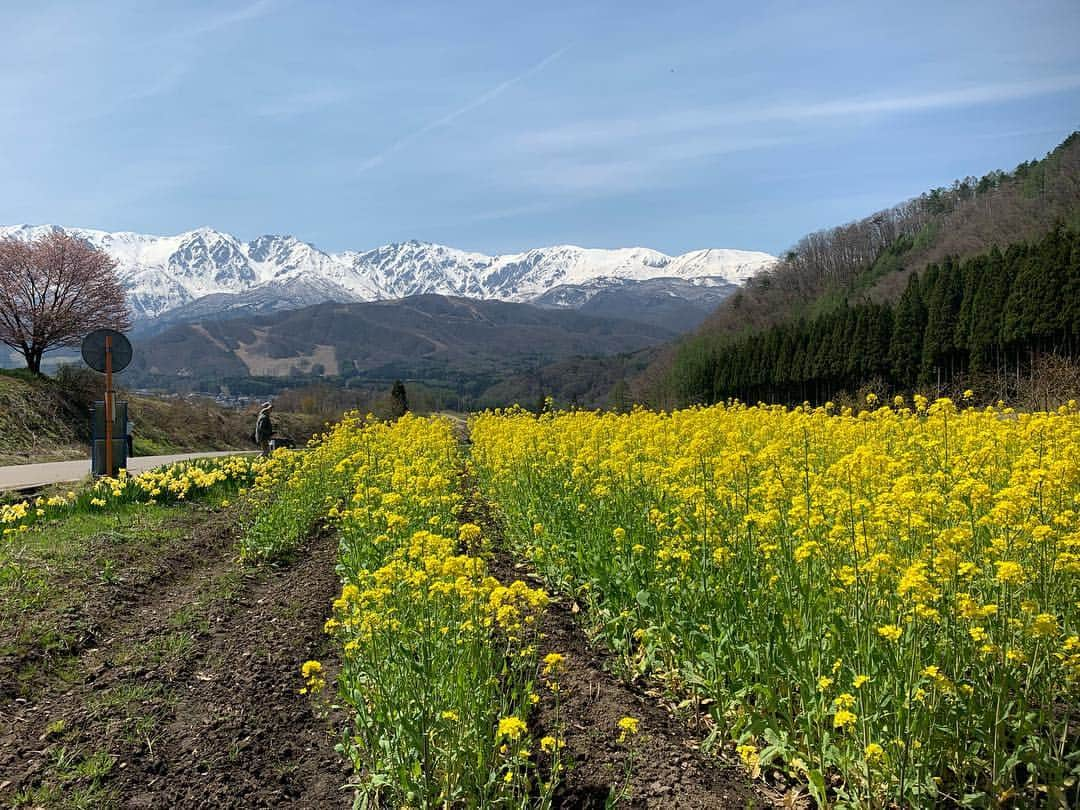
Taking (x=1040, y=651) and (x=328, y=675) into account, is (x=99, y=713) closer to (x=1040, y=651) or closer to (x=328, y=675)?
(x=328, y=675)

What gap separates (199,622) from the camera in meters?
7.47

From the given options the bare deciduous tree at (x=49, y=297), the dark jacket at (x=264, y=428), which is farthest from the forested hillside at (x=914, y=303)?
the bare deciduous tree at (x=49, y=297)

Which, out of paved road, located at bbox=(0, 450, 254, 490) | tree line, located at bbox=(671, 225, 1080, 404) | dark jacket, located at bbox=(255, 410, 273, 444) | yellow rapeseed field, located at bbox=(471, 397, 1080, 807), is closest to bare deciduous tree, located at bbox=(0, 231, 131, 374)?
paved road, located at bbox=(0, 450, 254, 490)

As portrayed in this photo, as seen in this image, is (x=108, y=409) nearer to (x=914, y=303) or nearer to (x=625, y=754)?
(x=625, y=754)

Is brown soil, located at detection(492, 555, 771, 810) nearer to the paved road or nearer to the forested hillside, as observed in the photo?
the paved road

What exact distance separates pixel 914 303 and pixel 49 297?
5665cm

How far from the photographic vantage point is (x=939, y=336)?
54125 millimetres

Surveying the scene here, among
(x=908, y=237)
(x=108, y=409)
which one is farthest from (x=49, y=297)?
(x=908, y=237)

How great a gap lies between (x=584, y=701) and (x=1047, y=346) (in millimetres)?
51342

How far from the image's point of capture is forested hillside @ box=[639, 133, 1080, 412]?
154 feet

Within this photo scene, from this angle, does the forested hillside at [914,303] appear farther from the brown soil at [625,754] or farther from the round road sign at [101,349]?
the brown soil at [625,754]

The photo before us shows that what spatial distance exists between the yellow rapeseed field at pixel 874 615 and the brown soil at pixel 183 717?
246 cm

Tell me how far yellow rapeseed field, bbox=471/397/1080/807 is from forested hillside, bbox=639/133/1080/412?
38.1 meters

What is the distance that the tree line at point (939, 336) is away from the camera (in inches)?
1768
